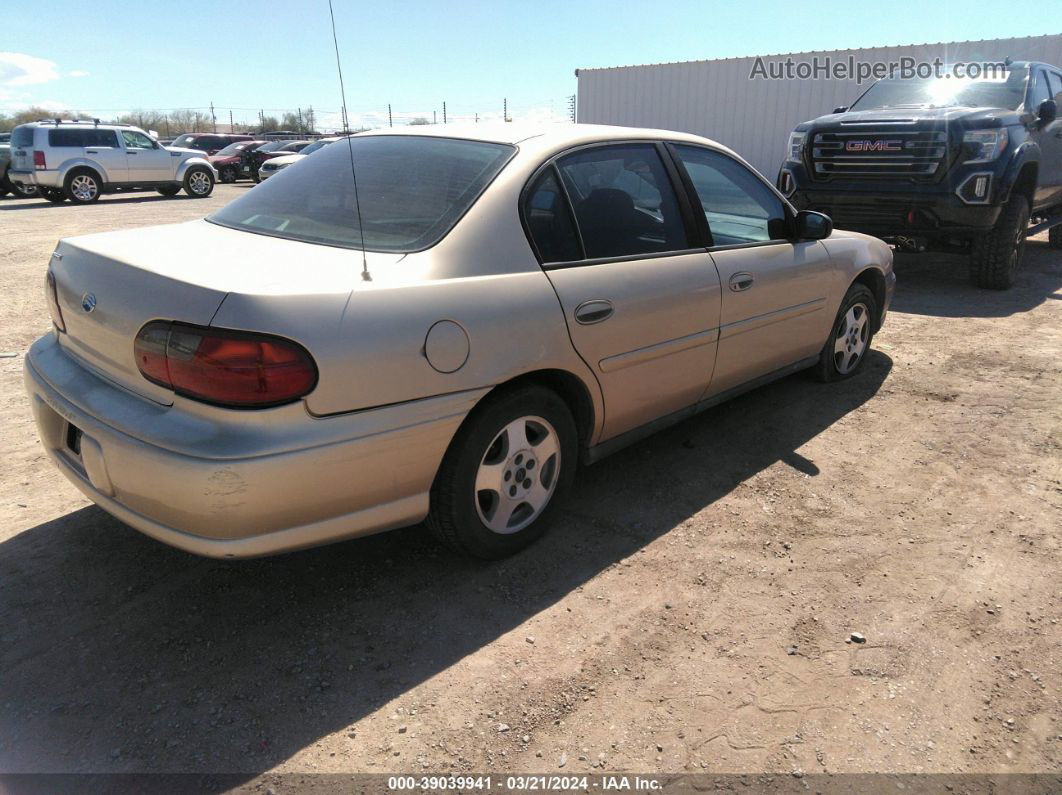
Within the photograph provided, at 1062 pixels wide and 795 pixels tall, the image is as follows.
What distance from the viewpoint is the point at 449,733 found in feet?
7.27

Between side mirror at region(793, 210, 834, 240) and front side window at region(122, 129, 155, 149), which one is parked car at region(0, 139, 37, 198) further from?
side mirror at region(793, 210, 834, 240)

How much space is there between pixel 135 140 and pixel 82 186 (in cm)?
179

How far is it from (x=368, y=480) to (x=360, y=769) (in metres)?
0.82

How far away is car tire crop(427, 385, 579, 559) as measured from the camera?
8.92 feet

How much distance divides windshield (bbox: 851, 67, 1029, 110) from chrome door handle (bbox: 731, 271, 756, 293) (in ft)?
18.8

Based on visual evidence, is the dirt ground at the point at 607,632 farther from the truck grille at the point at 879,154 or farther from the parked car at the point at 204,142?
the parked car at the point at 204,142

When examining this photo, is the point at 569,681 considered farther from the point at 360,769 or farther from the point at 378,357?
the point at 378,357

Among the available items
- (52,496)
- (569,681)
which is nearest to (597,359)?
(569,681)

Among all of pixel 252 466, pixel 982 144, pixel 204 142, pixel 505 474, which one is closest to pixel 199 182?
pixel 204 142

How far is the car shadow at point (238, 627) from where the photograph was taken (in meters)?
2.17

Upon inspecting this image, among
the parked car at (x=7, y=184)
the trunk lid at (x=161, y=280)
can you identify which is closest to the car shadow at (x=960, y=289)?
the trunk lid at (x=161, y=280)

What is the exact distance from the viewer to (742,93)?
1714 centimetres

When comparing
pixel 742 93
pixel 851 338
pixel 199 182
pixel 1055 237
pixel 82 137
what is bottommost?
pixel 1055 237

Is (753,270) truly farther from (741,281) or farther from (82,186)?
(82,186)
